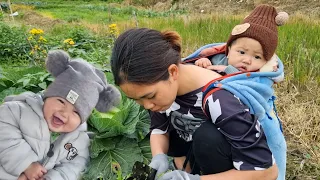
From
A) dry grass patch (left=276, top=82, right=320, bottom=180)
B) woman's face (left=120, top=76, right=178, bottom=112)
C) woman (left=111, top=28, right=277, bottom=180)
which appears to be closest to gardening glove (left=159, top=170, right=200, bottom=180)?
woman (left=111, top=28, right=277, bottom=180)

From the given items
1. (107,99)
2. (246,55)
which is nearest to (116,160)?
(107,99)

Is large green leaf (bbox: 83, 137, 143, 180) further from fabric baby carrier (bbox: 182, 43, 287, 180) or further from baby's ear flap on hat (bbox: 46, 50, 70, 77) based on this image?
fabric baby carrier (bbox: 182, 43, 287, 180)

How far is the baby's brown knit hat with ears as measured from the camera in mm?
1886

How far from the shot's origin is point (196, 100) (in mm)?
1809

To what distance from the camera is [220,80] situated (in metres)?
1.68

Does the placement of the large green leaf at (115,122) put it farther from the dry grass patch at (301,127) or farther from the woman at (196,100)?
the dry grass patch at (301,127)

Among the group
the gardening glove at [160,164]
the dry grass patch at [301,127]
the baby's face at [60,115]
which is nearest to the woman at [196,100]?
the gardening glove at [160,164]

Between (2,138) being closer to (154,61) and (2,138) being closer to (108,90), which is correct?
(108,90)

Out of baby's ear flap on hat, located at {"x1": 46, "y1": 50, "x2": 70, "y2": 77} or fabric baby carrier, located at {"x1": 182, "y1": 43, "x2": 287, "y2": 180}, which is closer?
fabric baby carrier, located at {"x1": 182, "y1": 43, "x2": 287, "y2": 180}

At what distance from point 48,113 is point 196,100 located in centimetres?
71

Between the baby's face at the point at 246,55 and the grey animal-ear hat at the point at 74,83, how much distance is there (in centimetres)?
65

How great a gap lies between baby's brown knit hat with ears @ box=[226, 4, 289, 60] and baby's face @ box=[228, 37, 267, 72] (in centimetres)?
2

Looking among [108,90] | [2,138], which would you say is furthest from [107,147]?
[2,138]

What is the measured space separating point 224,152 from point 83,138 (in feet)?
2.68
